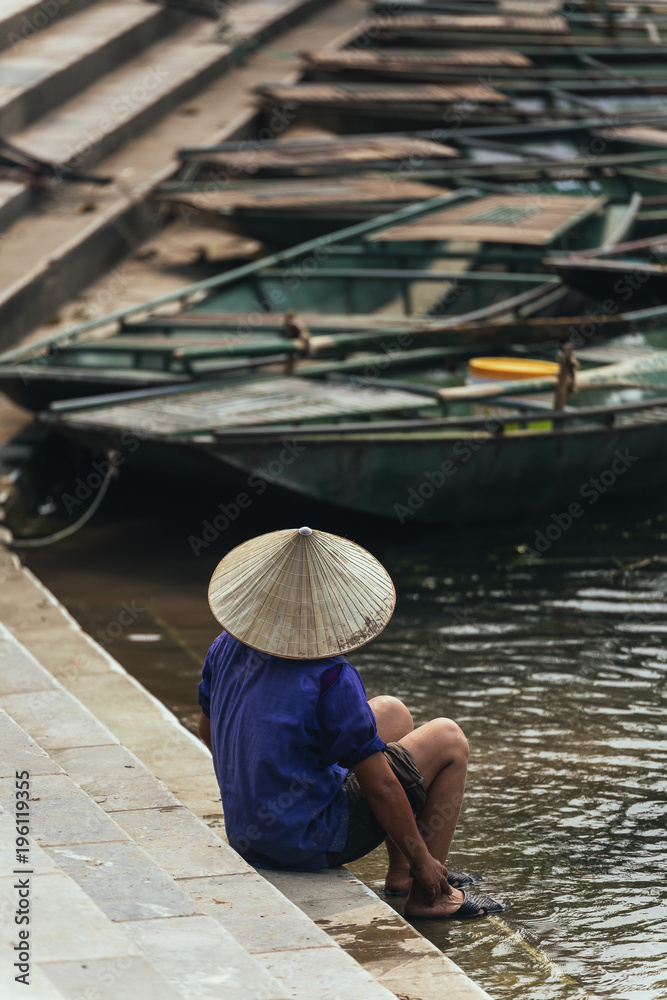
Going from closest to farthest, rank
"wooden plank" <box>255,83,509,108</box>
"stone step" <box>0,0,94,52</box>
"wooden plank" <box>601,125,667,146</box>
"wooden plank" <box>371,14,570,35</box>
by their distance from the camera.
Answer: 1. "wooden plank" <box>601,125,667,146</box>
2. "stone step" <box>0,0,94,52</box>
3. "wooden plank" <box>255,83,509,108</box>
4. "wooden plank" <box>371,14,570,35</box>

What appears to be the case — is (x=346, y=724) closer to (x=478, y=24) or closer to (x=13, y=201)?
(x=13, y=201)

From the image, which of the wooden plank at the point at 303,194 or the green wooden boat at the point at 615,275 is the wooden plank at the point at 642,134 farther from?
the green wooden boat at the point at 615,275

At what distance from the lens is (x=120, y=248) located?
12.6m

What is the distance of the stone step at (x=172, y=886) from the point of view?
8.95ft

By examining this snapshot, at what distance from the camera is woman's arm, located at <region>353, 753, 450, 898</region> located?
3400 mm

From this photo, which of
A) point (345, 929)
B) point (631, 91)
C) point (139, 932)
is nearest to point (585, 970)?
point (345, 929)

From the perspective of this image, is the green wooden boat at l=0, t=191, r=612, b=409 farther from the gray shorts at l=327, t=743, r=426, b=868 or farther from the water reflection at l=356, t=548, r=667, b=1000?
the gray shorts at l=327, t=743, r=426, b=868

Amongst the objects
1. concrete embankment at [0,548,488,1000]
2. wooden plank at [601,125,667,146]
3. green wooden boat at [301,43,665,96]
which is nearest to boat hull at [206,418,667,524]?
concrete embankment at [0,548,488,1000]

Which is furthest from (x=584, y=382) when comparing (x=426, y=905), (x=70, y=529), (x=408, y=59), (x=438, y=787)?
(x=408, y=59)

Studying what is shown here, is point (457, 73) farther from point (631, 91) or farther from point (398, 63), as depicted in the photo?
point (631, 91)

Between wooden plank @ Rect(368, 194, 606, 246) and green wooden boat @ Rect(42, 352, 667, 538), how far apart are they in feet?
8.43

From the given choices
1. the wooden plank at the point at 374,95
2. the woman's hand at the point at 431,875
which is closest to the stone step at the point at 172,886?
the woman's hand at the point at 431,875

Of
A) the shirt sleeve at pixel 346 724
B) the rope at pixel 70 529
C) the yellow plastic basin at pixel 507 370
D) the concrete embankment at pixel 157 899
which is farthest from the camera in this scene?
the yellow plastic basin at pixel 507 370

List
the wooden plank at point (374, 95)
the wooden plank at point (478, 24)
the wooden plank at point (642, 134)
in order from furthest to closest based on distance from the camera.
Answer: the wooden plank at point (478, 24), the wooden plank at point (374, 95), the wooden plank at point (642, 134)
